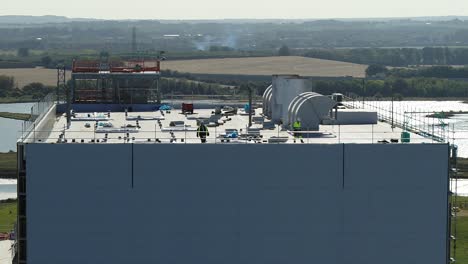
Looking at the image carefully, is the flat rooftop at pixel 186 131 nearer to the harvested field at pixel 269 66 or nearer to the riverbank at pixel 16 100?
the riverbank at pixel 16 100

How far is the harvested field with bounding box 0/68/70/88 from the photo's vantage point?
123 meters

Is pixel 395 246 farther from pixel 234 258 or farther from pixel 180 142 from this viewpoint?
pixel 180 142

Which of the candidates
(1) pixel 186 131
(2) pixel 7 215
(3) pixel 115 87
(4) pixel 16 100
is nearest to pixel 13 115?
(4) pixel 16 100

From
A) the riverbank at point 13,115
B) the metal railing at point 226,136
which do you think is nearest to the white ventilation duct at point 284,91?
the metal railing at point 226,136

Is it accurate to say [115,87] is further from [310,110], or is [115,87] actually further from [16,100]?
[16,100]

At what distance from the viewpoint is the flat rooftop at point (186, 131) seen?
26.6 metres

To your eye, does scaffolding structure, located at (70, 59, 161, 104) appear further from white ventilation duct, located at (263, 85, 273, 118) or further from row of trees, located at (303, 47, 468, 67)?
row of trees, located at (303, 47, 468, 67)

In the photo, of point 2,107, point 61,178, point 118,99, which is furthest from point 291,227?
point 2,107

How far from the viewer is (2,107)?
10462 centimetres

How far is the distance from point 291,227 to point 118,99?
1217 centimetres

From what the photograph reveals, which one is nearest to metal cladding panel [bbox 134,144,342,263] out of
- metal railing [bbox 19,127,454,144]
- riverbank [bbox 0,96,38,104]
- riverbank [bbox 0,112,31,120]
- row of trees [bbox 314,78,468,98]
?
metal railing [bbox 19,127,454,144]

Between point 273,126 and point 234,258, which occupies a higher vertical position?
point 273,126

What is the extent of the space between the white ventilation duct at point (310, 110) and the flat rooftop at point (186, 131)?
0.33 meters

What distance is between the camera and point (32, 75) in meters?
132
